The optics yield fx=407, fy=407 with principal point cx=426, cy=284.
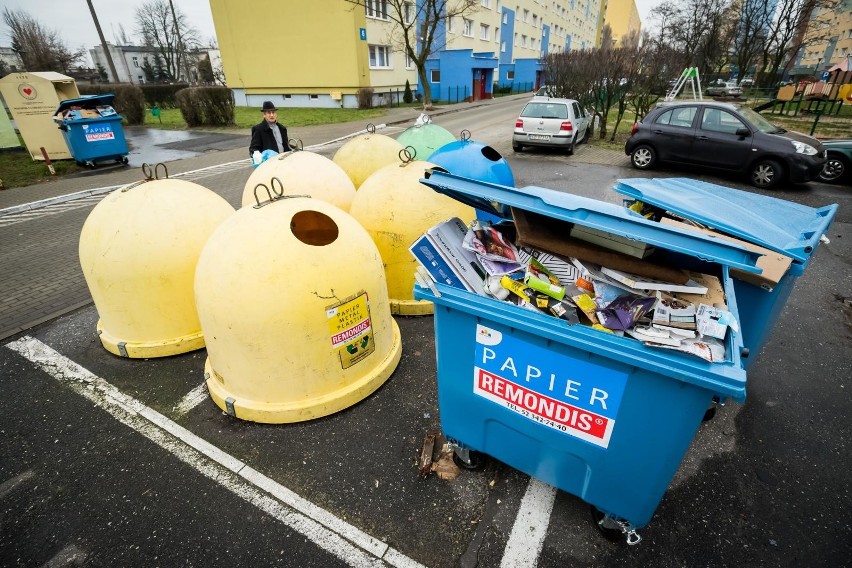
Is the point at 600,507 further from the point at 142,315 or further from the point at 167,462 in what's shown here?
the point at 142,315

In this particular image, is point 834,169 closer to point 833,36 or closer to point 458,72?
point 458,72

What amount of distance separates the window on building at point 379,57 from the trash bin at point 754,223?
29.0 meters

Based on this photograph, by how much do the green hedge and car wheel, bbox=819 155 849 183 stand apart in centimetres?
2176

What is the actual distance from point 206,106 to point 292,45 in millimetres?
10831

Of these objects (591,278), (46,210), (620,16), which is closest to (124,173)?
(46,210)

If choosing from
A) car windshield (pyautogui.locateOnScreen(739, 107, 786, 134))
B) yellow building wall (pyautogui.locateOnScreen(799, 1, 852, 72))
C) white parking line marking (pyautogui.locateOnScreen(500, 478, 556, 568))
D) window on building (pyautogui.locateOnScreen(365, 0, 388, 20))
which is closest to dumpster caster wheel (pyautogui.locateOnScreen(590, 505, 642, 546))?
white parking line marking (pyautogui.locateOnScreen(500, 478, 556, 568))

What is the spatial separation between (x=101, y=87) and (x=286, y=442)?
31.1 m

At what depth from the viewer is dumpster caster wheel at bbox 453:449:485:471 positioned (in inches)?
103

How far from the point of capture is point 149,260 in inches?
131

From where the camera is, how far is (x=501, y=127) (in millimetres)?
18484

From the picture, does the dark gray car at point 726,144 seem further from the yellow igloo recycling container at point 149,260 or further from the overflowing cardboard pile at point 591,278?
the yellow igloo recycling container at point 149,260

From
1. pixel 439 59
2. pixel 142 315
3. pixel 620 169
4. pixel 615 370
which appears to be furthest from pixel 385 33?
pixel 615 370

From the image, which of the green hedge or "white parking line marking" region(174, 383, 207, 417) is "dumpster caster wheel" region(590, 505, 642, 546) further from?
the green hedge

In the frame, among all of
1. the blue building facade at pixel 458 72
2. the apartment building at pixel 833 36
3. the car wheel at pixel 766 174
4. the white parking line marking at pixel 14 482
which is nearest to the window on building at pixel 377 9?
the blue building facade at pixel 458 72
